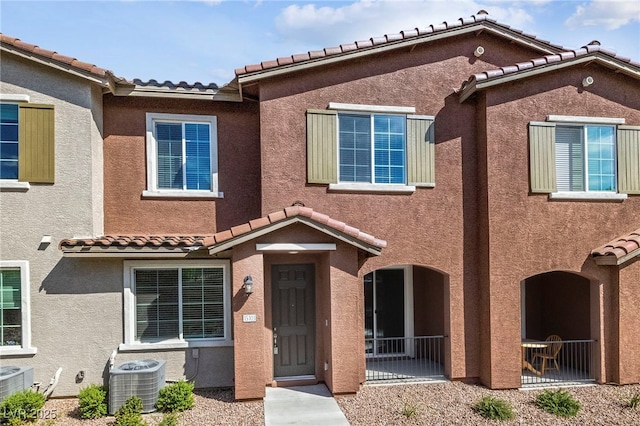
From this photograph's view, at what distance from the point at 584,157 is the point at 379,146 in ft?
17.8

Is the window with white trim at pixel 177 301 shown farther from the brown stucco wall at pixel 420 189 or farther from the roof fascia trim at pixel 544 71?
the roof fascia trim at pixel 544 71

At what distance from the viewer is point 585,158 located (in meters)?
11.1

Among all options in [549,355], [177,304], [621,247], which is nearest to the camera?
[621,247]

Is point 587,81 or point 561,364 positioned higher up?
point 587,81

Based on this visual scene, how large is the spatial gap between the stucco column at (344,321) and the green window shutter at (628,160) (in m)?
7.60

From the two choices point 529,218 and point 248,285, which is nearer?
point 248,285

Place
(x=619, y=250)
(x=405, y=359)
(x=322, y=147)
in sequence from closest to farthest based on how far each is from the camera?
(x=619, y=250) → (x=322, y=147) → (x=405, y=359)

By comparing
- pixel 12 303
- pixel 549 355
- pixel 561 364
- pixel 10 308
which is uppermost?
pixel 12 303

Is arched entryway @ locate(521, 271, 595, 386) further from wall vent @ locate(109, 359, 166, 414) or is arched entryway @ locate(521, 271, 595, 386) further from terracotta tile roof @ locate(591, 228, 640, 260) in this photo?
wall vent @ locate(109, 359, 166, 414)

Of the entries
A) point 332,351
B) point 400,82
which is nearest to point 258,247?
point 332,351

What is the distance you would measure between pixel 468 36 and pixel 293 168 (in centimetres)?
611

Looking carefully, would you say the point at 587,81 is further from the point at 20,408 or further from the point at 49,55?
the point at 20,408

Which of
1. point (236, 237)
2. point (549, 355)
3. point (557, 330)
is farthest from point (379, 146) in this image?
point (557, 330)

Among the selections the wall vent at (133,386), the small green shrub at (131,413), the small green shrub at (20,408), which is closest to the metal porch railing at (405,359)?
the wall vent at (133,386)
